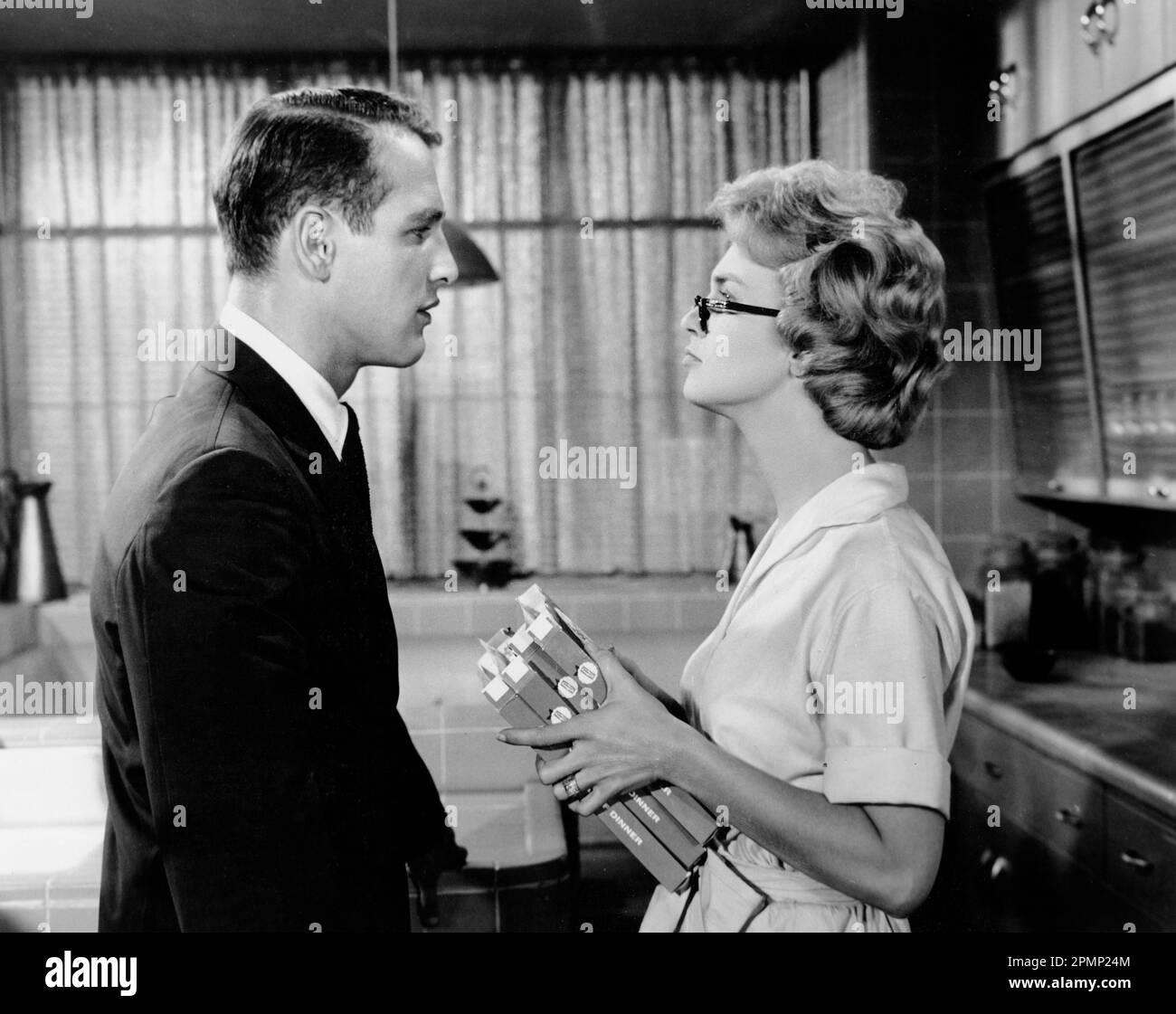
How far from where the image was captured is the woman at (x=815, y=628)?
3.32 feet

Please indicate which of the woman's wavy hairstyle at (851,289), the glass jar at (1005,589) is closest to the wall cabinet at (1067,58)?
the woman's wavy hairstyle at (851,289)

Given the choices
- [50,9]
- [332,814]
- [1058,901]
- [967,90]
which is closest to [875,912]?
[332,814]

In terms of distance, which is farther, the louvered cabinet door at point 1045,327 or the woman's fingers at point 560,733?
the louvered cabinet door at point 1045,327

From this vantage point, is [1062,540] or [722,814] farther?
[1062,540]

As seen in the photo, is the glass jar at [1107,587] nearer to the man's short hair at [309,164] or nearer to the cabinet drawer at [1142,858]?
the cabinet drawer at [1142,858]

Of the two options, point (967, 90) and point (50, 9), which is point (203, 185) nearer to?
point (50, 9)

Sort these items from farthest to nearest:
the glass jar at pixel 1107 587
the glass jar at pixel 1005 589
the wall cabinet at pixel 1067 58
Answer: the glass jar at pixel 1107 587 < the glass jar at pixel 1005 589 < the wall cabinet at pixel 1067 58

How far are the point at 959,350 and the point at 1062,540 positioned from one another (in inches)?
23.9

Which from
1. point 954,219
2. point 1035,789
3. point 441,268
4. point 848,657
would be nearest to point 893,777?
point 848,657

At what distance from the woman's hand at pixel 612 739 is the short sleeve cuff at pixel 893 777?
0.16 metres

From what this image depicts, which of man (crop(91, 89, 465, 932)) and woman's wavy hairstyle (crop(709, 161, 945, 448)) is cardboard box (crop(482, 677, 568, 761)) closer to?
man (crop(91, 89, 465, 932))

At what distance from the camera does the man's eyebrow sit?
122 centimetres

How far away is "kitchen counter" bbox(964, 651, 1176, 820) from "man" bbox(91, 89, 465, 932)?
109 cm

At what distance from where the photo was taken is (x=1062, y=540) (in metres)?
1.91
